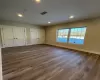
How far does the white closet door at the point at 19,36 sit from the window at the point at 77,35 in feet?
16.8

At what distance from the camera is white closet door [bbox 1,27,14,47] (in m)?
5.87

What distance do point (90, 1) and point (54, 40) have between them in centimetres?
569

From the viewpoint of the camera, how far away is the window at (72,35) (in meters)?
5.46

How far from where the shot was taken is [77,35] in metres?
5.78

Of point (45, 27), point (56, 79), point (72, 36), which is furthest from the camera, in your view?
point (45, 27)

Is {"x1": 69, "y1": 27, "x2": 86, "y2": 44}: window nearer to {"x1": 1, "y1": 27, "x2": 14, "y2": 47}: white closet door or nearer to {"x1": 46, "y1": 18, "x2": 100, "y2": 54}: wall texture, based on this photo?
{"x1": 46, "y1": 18, "x2": 100, "y2": 54}: wall texture

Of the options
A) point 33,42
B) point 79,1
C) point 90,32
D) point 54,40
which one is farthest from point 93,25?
point 33,42

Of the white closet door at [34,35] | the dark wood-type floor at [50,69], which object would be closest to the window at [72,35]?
the dark wood-type floor at [50,69]

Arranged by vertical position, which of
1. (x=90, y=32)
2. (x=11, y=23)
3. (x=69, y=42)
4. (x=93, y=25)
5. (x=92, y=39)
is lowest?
(x=69, y=42)

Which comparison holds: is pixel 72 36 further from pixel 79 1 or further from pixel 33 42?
pixel 33 42

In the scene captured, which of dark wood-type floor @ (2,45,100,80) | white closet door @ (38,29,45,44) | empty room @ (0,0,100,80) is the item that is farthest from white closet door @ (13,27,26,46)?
dark wood-type floor @ (2,45,100,80)

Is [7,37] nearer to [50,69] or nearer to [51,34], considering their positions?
[51,34]

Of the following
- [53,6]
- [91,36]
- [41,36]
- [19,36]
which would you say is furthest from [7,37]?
[91,36]

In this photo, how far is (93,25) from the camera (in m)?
4.61
